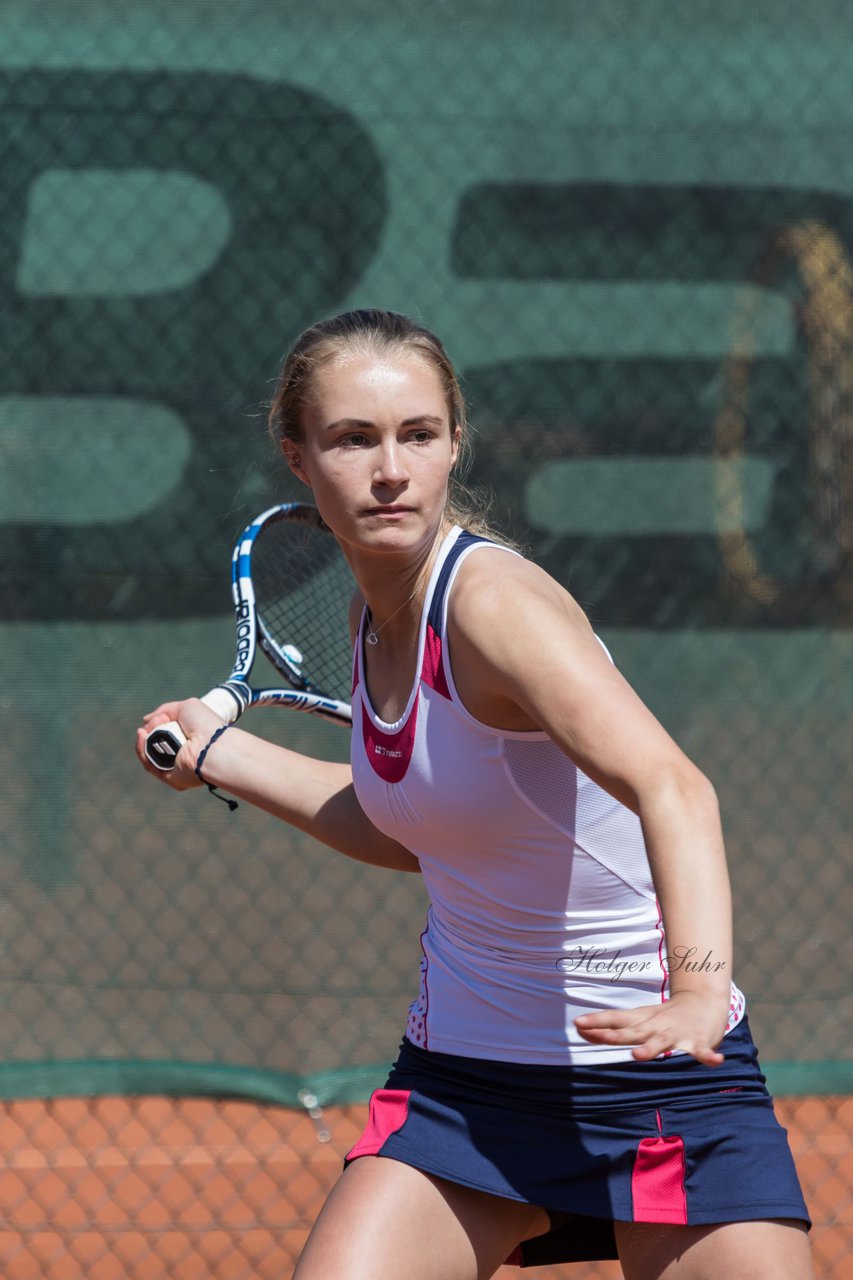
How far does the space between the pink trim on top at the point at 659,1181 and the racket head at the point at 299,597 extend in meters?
1.01

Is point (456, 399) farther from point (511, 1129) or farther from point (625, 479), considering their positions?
point (625, 479)

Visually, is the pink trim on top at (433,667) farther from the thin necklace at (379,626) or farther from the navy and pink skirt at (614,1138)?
the navy and pink skirt at (614,1138)

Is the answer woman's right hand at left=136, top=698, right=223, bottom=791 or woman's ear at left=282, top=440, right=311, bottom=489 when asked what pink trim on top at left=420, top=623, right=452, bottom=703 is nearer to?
woman's ear at left=282, top=440, right=311, bottom=489

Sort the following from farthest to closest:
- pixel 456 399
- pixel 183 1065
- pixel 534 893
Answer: pixel 183 1065, pixel 456 399, pixel 534 893

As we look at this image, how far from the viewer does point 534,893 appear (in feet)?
4.72

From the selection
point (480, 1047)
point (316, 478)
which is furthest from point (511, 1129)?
point (316, 478)

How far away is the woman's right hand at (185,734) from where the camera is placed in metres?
1.85

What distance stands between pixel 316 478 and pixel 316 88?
2.07 metres

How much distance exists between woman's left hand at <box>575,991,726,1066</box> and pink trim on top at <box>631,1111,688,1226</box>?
1.31 feet

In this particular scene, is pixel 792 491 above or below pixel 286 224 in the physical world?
below

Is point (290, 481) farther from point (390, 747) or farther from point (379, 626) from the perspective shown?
point (390, 747)

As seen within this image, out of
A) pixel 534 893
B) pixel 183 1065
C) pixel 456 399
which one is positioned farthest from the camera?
pixel 183 1065

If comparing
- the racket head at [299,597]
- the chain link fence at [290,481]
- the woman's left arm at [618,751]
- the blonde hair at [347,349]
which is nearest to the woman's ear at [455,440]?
the blonde hair at [347,349]

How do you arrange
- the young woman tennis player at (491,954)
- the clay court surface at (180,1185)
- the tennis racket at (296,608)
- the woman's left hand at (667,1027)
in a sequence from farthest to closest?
the clay court surface at (180,1185) → the tennis racket at (296,608) → the young woman tennis player at (491,954) → the woman's left hand at (667,1027)
